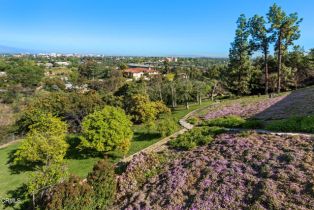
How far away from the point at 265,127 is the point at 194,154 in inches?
207

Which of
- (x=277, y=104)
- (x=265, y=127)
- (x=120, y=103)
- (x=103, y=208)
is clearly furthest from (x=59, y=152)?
(x=277, y=104)

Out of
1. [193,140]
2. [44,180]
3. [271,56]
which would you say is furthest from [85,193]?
[271,56]

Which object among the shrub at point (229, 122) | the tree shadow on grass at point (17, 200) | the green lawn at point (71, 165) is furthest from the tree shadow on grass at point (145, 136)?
the tree shadow on grass at point (17, 200)

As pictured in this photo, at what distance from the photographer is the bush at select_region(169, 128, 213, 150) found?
16.0m

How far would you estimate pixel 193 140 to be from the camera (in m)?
16.6

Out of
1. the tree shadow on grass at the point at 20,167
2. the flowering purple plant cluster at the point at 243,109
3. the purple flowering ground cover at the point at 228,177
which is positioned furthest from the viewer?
the flowering purple plant cluster at the point at 243,109

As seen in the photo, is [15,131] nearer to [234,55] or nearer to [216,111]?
[216,111]

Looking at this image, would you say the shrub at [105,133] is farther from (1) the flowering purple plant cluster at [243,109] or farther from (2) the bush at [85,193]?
(1) the flowering purple plant cluster at [243,109]

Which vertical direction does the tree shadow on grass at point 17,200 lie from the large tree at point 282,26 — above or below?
below

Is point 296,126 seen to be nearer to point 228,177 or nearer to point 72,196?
point 228,177

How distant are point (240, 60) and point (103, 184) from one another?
25784 millimetres

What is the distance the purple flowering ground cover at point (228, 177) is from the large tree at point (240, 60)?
19.4 metres

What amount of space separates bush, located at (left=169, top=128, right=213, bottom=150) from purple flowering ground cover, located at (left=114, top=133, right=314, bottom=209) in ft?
2.06

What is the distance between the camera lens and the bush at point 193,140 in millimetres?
15992
